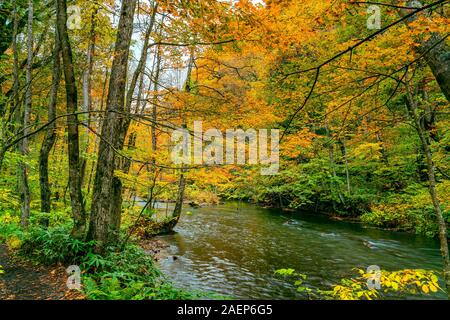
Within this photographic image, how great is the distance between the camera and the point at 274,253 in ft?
34.9

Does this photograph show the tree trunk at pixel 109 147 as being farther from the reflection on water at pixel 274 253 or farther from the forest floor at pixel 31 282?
the reflection on water at pixel 274 253

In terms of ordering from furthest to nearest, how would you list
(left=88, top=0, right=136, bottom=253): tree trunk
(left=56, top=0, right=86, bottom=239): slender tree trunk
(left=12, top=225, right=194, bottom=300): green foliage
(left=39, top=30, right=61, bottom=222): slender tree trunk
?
(left=39, top=30, right=61, bottom=222): slender tree trunk
(left=56, top=0, right=86, bottom=239): slender tree trunk
(left=88, top=0, right=136, bottom=253): tree trunk
(left=12, top=225, right=194, bottom=300): green foliage

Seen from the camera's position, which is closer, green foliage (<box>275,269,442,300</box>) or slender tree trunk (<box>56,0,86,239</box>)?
green foliage (<box>275,269,442,300</box>)

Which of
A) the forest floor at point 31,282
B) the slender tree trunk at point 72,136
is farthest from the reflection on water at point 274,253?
the forest floor at point 31,282

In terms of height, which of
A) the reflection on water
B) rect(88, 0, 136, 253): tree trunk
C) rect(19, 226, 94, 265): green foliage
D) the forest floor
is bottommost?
the reflection on water

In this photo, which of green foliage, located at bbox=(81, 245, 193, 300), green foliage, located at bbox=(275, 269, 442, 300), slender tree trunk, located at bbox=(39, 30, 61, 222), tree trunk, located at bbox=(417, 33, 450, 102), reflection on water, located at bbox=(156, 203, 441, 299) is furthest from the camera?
reflection on water, located at bbox=(156, 203, 441, 299)

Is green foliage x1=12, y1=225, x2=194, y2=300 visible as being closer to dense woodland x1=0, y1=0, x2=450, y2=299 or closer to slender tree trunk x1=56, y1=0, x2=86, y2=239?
dense woodland x1=0, y1=0, x2=450, y2=299

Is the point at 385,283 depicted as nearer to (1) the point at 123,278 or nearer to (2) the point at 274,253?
(1) the point at 123,278

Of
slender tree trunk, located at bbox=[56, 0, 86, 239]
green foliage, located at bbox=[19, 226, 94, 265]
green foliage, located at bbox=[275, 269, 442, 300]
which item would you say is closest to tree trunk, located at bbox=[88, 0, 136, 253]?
green foliage, located at bbox=[19, 226, 94, 265]

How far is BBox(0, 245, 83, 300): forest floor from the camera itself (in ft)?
14.3

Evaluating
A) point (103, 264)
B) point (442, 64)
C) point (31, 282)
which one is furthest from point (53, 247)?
point (442, 64)

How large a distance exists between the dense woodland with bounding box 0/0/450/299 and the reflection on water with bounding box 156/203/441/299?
104 centimetres
